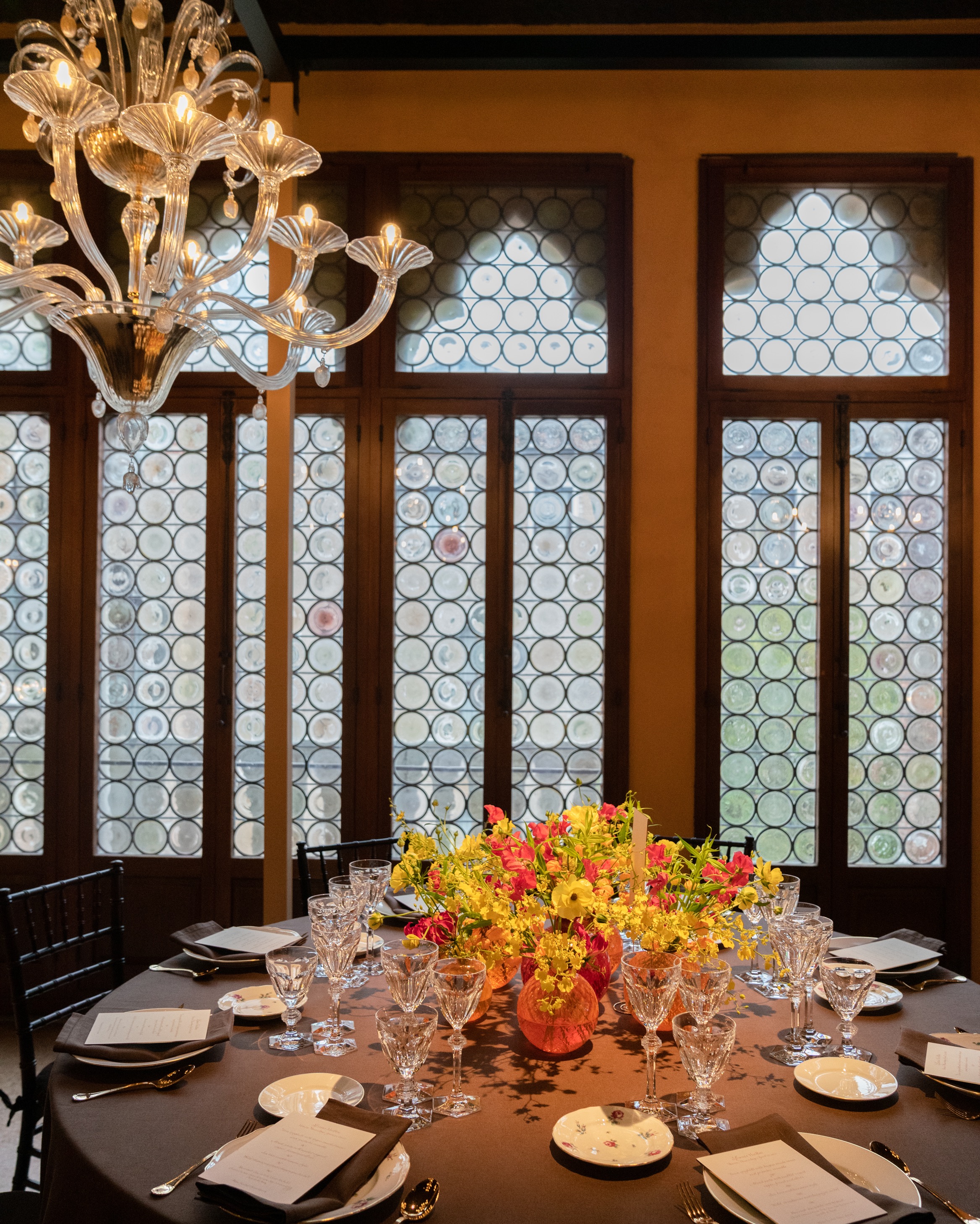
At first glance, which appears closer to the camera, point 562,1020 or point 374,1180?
point 374,1180

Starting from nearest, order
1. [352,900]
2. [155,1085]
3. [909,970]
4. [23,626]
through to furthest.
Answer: [155,1085] → [352,900] → [909,970] → [23,626]

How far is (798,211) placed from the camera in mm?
4129

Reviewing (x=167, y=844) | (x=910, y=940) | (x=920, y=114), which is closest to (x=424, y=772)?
(x=167, y=844)

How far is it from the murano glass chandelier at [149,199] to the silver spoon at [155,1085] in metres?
1.25

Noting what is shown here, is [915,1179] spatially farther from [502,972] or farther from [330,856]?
[330,856]

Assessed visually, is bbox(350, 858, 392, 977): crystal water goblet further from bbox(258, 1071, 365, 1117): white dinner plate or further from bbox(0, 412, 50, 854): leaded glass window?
bbox(0, 412, 50, 854): leaded glass window

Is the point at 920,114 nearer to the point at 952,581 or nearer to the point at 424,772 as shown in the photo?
the point at 952,581

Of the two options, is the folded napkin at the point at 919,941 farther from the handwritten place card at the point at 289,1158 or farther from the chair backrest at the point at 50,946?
the chair backrest at the point at 50,946

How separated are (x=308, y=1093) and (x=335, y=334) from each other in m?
1.66

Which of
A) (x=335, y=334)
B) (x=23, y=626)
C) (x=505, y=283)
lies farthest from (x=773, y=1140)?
(x=23, y=626)

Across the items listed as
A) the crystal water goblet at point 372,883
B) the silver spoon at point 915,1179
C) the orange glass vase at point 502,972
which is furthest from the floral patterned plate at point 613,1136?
the crystal water goblet at point 372,883

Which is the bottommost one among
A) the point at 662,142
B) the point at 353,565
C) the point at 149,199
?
the point at 353,565

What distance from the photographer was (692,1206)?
124 centimetres

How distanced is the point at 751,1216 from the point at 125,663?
3582 millimetres
